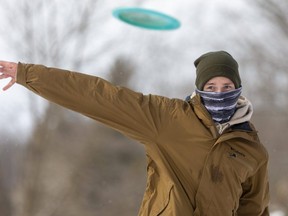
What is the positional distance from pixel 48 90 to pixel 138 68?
14082mm

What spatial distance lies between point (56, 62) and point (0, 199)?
12.8ft

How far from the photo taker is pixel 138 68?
15.9 meters

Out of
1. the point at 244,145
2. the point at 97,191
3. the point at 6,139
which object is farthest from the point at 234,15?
the point at 244,145

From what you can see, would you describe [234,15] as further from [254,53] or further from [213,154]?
[213,154]

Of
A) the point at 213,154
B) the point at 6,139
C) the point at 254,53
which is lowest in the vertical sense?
the point at 213,154

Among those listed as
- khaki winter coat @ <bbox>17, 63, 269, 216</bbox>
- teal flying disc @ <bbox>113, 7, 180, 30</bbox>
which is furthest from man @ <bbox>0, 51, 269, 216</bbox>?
teal flying disc @ <bbox>113, 7, 180, 30</bbox>

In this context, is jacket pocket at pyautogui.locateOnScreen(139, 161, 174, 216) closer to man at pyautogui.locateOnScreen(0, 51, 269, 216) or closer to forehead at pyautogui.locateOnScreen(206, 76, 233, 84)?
man at pyautogui.locateOnScreen(0, 51, 269, 216)

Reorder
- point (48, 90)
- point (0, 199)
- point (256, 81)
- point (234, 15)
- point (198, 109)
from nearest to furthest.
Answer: point (48, 90), point (198, 109), point (256, 81), point (0, 199), point (234, 15)

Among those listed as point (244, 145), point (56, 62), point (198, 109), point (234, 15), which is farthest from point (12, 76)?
point (234, 15)

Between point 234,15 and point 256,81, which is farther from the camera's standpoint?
point 234,15

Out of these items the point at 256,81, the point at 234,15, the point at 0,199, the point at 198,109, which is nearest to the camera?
the point at 198,109

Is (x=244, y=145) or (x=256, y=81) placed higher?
(x=256, y=81)

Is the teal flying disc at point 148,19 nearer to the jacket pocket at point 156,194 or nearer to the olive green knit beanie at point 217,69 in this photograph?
the olive green knit beanie at point 217,69

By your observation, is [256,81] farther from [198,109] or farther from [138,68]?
[198,109]
